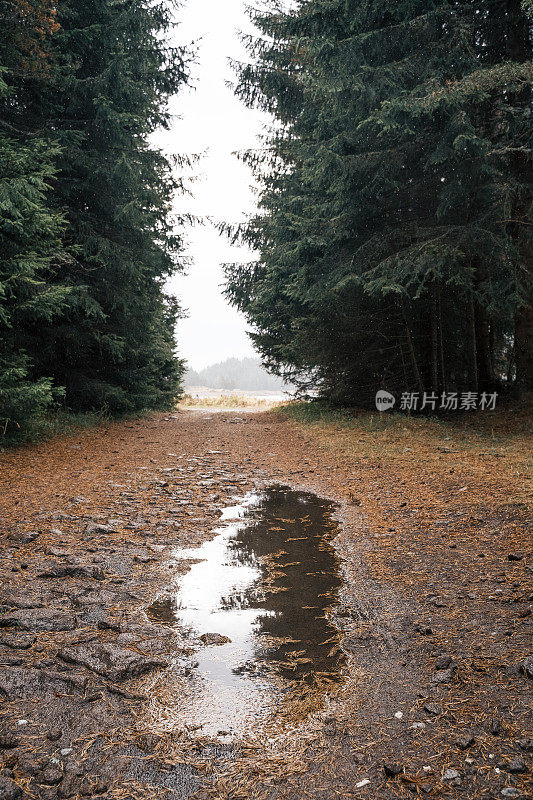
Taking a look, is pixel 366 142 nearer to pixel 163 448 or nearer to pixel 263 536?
pixel 163 448

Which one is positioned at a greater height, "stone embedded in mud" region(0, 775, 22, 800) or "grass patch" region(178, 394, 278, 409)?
"grass patch" region(178, 394, 278, 409)

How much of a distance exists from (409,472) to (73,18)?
40.1ft

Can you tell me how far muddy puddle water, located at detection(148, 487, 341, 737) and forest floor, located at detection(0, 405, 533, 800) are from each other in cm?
13

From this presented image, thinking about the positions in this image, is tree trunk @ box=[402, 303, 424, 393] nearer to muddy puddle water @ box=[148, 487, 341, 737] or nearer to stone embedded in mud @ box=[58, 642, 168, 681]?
muddy puddle water @ box=[148, 487, 341, 737]

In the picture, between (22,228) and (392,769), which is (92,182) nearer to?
(22,228)

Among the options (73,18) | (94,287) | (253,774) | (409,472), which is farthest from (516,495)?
(73,18)

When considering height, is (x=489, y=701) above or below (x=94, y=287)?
below

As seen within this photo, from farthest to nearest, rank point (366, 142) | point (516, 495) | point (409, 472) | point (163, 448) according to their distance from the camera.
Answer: point (366, 142) < point (163, 448) < point (409, 472) < point (516, 495)

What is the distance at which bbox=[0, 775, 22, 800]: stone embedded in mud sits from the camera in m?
1.86

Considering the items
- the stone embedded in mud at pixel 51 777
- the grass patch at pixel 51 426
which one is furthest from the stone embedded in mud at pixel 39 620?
the grass patch at pixel 51 426

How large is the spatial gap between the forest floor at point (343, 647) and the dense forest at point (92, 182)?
4.33 metres

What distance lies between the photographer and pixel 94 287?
1205 centimetres

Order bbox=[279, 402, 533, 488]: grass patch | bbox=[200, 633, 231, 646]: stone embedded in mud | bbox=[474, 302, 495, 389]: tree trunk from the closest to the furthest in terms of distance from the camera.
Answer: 1. bbox=[200, 633, 231, 646]: stone embedded in mud
2. bbox=[279, 402, 533, 488]: grass patch
3. bbox=[474, 302, 495, 389]: tree trunk

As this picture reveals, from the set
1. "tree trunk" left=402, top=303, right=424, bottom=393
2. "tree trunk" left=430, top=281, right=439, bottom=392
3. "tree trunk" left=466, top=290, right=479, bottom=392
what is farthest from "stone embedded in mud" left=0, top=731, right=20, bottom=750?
"tree trunk" left=466, top=290, right=479, bottom=392
